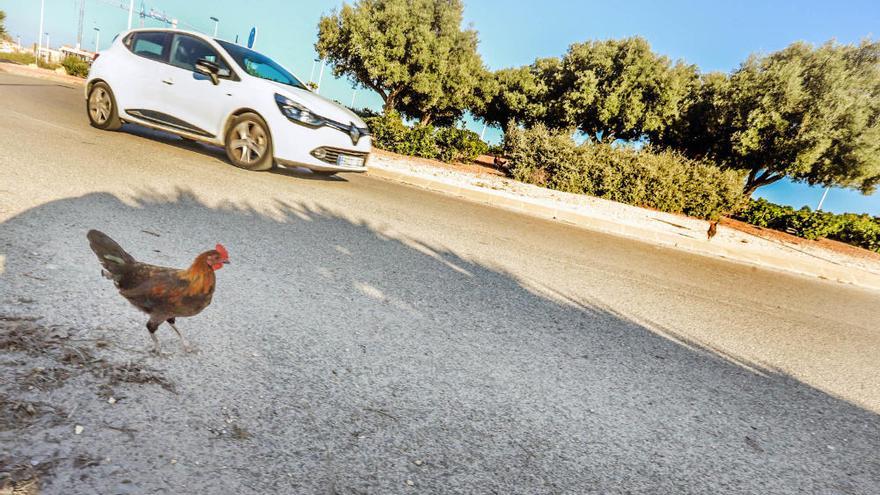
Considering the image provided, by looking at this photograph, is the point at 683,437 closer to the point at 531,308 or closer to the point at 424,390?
the point at 424,390

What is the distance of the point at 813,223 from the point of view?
15328 mm

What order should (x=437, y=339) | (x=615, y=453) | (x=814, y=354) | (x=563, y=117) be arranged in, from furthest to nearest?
(x=563, y=117)
(x=814, y=354)
(x=437, y=339)
(x=615, y=453)

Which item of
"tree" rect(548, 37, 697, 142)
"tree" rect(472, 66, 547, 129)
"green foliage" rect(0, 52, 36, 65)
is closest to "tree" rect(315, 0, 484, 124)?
"tree" rect(472, 66, 547, 129)

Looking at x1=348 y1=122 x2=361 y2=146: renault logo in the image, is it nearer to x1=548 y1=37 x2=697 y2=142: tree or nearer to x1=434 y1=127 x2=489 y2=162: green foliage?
x1=434 y1=127 x2=489 y2=162: green foliage

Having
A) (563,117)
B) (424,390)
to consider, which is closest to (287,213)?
(424,390)

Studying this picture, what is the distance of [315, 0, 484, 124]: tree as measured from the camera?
2477 centimetres

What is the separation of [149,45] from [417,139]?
9598 millimetres

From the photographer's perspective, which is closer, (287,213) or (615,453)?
(615,453)

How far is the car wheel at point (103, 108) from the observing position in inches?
327

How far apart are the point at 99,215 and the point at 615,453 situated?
176 inches

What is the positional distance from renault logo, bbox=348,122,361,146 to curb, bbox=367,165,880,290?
364 cm

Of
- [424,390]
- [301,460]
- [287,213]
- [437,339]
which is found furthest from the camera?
[287,213]

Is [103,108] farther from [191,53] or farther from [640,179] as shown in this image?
[640,179]

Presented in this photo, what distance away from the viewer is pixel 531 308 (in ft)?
13.9
